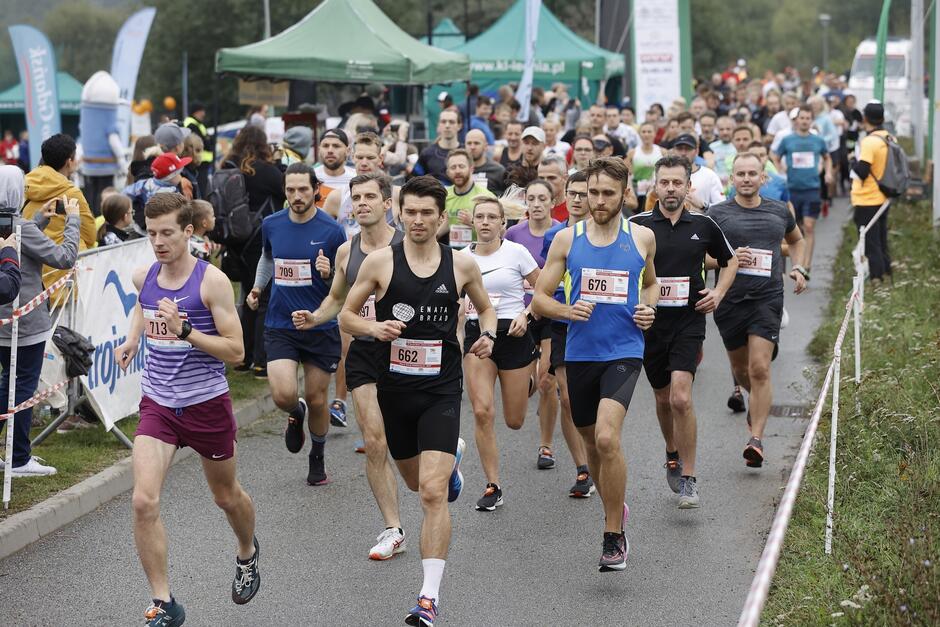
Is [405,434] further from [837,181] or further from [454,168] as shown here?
[837,181]

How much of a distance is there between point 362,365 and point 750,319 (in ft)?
10.3

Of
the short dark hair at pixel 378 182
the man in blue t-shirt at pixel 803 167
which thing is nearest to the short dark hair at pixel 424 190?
the short dark hair at pixel 378 182

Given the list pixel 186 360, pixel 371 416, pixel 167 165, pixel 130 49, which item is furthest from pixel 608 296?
pixel 130 49

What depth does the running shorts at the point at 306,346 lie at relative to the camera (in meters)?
8.69

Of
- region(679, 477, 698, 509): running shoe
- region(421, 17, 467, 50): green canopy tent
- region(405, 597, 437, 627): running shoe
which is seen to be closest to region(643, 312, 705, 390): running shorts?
region(679, 477, 698, 509): running shoe

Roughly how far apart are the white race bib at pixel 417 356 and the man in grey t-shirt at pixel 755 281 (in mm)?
3179

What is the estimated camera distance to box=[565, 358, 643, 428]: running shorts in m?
7.06

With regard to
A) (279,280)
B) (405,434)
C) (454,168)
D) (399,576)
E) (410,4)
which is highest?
(410,4)

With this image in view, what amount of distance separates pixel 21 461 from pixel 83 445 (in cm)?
102

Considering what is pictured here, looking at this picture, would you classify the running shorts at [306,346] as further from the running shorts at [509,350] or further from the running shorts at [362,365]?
the running shorts at [362,365]

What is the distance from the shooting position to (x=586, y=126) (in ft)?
57.3

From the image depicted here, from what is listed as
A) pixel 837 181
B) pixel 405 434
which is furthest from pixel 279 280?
pixel 837 181

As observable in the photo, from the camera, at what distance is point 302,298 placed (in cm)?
883

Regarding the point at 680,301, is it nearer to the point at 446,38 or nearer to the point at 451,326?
the point at 451,326
